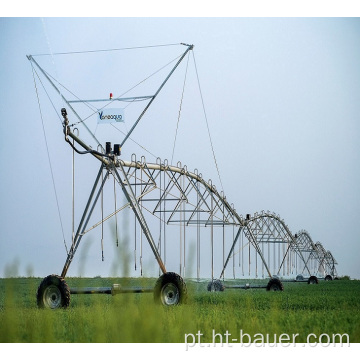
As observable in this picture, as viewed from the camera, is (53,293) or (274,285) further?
(274,285)

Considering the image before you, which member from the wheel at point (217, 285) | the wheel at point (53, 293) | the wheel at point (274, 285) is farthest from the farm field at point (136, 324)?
the wheel at point (274, 285)

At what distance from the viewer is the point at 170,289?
17078 millimetres

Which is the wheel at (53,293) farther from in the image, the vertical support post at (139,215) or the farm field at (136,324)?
the farm field at (136,324)

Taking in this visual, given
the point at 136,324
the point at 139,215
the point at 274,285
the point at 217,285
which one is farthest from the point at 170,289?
the point at 274,285

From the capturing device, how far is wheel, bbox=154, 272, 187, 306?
16844mm

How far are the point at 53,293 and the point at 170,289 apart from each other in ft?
9.14

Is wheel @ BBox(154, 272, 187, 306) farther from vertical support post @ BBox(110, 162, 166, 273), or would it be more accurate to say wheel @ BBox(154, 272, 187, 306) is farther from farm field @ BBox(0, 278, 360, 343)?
farm field @ BBox(0, 278, 360, 343)

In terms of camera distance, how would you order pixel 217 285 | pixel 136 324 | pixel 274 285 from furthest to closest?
pixel 274 285
pixel 217 285
pixel 136 324

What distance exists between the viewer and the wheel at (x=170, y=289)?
663 inches

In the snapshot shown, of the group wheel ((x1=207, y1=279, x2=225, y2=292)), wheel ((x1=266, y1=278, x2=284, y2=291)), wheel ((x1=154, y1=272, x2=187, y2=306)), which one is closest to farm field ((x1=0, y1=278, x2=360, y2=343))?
wheel ((x1=154, y1=272, x2=187, y2=306))

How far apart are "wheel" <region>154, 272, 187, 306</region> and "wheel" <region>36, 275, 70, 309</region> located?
7.09ft

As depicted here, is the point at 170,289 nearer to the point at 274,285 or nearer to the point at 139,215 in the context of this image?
the point at 139,215

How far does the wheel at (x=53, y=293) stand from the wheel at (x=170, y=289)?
2.16m
